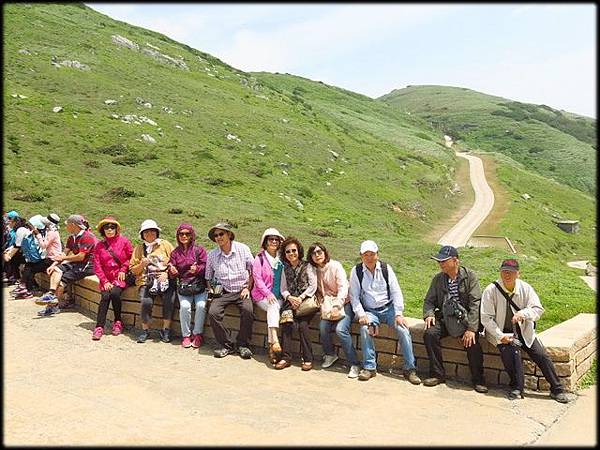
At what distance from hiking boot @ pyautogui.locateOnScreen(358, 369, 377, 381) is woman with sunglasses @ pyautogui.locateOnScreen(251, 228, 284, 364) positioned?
1.18 meters

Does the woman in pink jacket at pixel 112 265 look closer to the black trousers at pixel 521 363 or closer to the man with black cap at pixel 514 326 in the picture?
the man with black cap at pixel 514 326

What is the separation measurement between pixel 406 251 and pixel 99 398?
1758 centimetres

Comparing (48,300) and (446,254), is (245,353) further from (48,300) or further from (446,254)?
(48,300)

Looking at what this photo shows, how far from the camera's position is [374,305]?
674 cm

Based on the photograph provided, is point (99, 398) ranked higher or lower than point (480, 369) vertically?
lower

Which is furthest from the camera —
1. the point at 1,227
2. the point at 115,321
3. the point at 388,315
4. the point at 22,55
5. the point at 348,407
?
the point at 22,55

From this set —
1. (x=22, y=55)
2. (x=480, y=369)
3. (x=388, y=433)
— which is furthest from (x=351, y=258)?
(x=22, y=55)

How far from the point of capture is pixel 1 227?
10.4 m

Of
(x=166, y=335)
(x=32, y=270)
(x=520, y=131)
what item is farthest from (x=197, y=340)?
(x=520, y=131)

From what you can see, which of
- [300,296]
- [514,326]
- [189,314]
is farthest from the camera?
[189,314]

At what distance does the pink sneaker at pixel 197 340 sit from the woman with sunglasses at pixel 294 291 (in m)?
1.22

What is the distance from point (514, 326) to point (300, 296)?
2.55 m

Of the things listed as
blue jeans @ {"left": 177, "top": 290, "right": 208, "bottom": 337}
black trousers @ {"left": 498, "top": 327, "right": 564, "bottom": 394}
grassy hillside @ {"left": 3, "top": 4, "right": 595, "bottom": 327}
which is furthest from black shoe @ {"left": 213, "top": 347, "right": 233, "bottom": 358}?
grassy hillside @ {"left": 3, "top": 4, "right": 595, "bottom": 327}

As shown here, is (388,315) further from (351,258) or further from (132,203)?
(132,203)
